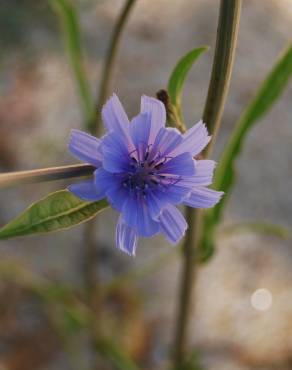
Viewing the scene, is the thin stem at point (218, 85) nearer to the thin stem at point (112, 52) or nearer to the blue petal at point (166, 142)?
the blue petal at point (166, 142)

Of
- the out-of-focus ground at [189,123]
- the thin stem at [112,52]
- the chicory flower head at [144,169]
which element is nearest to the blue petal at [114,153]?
the chicory flower head at [144,169]

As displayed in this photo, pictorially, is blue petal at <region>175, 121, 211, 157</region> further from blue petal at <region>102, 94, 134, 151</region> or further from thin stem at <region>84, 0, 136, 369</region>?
thin stem at <region>84, 0, 136, 369</region>

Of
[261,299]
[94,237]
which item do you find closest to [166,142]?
[94,237]

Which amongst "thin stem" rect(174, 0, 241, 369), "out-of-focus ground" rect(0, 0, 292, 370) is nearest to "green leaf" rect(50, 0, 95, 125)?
"thin stem" rect(174, 0, 241, 369)

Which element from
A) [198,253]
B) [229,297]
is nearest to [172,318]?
[229,297]

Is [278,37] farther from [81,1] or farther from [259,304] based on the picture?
[259,304]

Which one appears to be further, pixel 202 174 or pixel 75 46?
pixel 75 46

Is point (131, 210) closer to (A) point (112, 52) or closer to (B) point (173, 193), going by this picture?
(B) point (173, 193)

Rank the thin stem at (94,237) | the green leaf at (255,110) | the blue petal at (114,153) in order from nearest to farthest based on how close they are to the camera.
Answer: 1. the blue petal at (114,153)
2. the green leaf at (255,110)
3. the thin stem at (94,237)
